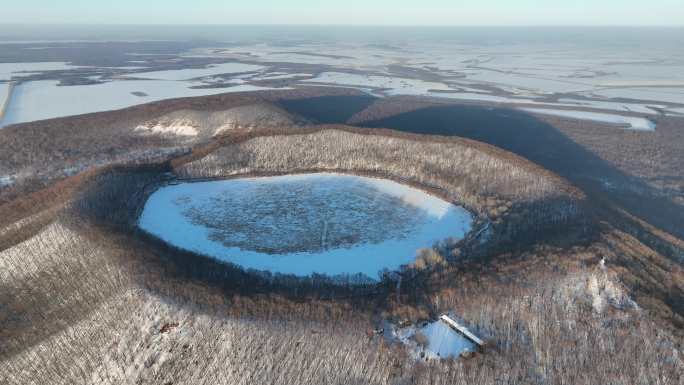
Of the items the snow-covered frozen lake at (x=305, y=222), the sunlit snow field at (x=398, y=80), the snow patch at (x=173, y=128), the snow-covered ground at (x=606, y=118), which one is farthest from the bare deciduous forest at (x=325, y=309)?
the sunlit snow field at (x=398, y=80)

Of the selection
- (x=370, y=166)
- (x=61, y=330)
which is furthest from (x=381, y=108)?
(x=61, y=330)

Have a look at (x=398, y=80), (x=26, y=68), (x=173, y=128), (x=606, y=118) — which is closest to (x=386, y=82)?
(x=398, y=80)

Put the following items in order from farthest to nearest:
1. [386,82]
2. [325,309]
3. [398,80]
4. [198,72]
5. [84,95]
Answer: [198,72] < [398,80] < [386,82] < [84,95] < [325,309]

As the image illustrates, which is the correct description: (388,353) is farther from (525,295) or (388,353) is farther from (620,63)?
(620,63)

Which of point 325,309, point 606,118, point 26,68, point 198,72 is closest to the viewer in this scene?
point 325,309

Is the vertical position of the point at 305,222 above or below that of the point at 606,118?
below

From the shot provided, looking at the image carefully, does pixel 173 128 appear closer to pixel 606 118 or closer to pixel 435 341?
pixel 435 341

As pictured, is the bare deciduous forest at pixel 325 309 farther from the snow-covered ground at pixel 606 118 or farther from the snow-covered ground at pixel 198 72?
the snow-covered ground at pixel 198 72

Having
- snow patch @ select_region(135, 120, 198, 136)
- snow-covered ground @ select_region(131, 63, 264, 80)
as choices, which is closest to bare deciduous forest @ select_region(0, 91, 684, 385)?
snow patch @ select_region(135, 120, 198, 136)
